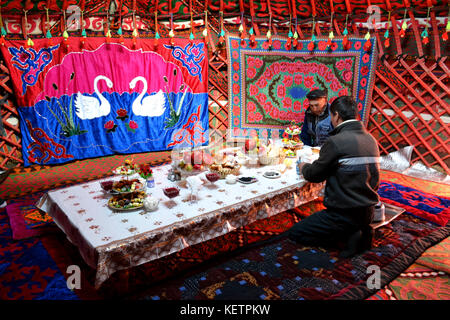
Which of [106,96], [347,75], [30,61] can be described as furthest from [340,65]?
[30,61]

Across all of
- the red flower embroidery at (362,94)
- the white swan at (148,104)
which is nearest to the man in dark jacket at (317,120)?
the red flower embroidery at (362,94)

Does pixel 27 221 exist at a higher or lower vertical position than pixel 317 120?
lower

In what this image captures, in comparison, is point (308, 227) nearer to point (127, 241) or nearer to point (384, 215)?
point (384, 215)

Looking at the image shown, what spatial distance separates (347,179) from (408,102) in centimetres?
249

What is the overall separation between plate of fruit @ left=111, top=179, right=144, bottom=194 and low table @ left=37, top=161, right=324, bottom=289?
8cm

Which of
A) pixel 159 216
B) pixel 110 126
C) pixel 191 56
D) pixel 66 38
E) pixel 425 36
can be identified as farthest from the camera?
pixel 191 56

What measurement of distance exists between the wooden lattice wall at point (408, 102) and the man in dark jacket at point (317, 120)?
1.33m

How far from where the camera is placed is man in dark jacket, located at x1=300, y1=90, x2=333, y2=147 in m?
2.82

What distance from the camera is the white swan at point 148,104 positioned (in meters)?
4.27

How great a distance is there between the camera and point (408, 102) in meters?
3.70

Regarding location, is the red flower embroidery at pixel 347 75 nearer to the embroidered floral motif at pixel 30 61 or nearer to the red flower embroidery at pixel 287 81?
the red flower embroidery at pixel 287 81

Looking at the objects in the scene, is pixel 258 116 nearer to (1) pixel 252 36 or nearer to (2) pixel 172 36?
(1) pixel 252 36

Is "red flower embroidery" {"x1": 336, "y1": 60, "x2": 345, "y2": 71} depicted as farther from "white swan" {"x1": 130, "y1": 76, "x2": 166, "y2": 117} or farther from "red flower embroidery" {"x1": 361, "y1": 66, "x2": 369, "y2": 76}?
"white swan" {"x1": 130, "y1": 76, "x2": 166, "y2": 117}
